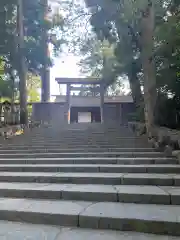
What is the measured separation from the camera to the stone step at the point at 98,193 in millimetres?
3170

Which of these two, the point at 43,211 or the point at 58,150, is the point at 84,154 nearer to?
the point at 58,150

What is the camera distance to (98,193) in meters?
3.37

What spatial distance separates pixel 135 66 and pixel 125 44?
991 millimetres

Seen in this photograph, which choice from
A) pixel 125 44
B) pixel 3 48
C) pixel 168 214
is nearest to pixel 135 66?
pixel 125 44

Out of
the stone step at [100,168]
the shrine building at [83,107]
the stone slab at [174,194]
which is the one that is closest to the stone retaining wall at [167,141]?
the stone step at [100,168]

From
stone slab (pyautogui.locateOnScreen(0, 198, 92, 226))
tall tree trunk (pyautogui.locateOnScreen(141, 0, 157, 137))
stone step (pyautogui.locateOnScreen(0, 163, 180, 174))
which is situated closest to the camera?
stone slab (pyautogui.locateOnScreen(0, 198, 92, 226))

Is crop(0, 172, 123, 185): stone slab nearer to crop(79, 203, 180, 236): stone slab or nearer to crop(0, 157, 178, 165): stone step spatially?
crop(0, 157, 178, 165): stone step

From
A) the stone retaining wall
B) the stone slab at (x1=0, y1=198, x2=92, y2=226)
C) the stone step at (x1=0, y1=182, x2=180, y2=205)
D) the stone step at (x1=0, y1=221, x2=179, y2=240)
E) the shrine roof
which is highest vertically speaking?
the shrine roof

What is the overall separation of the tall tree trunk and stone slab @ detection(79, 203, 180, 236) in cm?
510

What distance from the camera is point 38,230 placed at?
2684 mm

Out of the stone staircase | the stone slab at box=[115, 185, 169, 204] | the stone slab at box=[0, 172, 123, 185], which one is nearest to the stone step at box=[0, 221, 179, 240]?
the stone staircase

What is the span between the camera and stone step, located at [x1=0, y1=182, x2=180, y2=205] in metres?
3.17

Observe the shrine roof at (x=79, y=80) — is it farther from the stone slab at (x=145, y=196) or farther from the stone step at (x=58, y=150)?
the stone slab at (x=145, y=196)

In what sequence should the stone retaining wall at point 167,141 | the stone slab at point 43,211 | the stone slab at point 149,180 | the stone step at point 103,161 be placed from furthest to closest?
the stone retaining wall at point 167,141
the stone step at point 103,161
the stone slab at point 149,180
the stone slab at point 43,211
